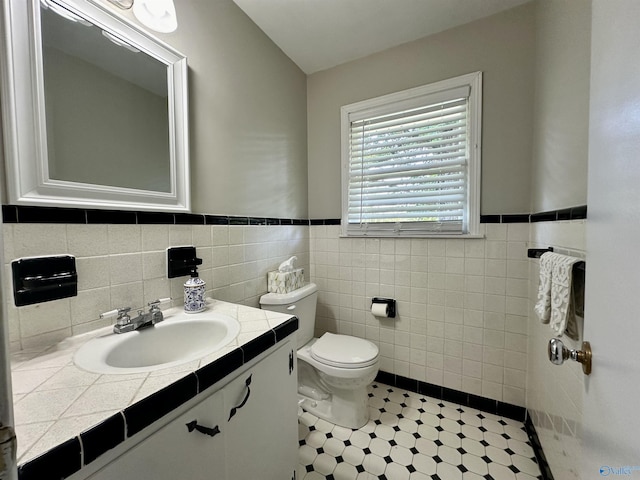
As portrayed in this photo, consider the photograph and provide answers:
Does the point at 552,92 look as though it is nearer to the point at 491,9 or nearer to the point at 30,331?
the point at 491,9

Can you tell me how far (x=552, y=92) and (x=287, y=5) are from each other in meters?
1.44

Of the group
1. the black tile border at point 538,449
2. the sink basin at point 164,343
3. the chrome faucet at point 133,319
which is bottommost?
the black tile border at point 538,449

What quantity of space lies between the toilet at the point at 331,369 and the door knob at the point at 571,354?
962 mm

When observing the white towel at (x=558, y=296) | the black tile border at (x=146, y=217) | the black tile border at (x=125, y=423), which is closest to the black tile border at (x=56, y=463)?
the black tile border at (x=125, y=423)

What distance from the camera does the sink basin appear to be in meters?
0.77

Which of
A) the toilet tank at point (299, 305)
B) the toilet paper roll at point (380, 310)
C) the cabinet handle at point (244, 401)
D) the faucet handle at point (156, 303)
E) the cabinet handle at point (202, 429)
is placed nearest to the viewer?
the cabinet handle at point (202, 429)

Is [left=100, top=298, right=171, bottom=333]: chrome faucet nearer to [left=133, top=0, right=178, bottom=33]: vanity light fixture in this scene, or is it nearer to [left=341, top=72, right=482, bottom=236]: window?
[left=133, top=0, right=178, bottom=33]: vanity light fixture

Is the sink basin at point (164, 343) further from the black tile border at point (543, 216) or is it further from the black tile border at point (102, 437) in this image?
the black tile border at point (543, 216)

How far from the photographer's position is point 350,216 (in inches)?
77.6

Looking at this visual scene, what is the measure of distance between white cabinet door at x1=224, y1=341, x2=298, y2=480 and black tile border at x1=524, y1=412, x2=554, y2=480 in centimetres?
115

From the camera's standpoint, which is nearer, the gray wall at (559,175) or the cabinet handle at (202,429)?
the cabinet handle at (202,429)

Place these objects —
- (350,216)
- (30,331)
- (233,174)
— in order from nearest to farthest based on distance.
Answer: (30,331)
(233,174)
(350,216)

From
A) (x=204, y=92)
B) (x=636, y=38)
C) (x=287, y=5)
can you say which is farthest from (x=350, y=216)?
(x=636, y=38)

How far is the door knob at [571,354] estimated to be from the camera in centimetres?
55
